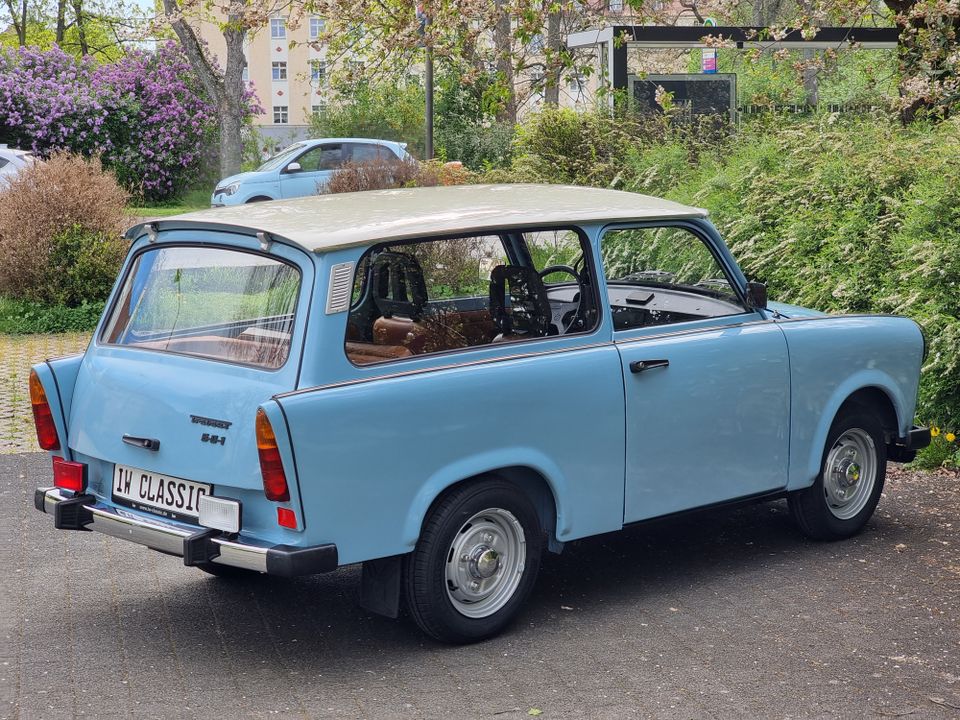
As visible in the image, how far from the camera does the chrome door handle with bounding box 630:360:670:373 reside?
551cm

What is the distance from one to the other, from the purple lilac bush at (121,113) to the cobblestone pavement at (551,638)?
2612cm

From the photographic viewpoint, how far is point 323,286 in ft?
15.8

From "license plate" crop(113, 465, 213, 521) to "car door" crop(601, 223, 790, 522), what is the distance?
71.8 inches

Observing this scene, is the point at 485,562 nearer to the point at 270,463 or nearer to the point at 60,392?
the point at 270,463

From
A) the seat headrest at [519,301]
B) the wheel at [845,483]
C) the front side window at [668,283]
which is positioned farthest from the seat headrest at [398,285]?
the wheel at [845,483]

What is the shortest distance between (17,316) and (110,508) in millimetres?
10098

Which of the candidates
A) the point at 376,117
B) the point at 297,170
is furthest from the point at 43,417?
the point at 376,117

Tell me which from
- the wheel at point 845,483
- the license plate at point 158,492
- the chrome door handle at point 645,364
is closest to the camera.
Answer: the license plate at point 158,492

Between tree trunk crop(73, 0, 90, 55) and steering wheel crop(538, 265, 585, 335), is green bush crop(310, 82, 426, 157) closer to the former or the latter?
tree trunk crop(73, 0, 90, 55)

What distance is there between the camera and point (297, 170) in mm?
25969

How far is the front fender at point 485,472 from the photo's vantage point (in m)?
4.85

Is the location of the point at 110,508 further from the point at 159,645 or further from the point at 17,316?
the point at 17,316

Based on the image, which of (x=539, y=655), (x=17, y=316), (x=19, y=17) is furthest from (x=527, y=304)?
(x=19, y=17)

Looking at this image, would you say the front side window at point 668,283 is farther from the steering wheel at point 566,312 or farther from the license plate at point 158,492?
the license plate at point 158,492
